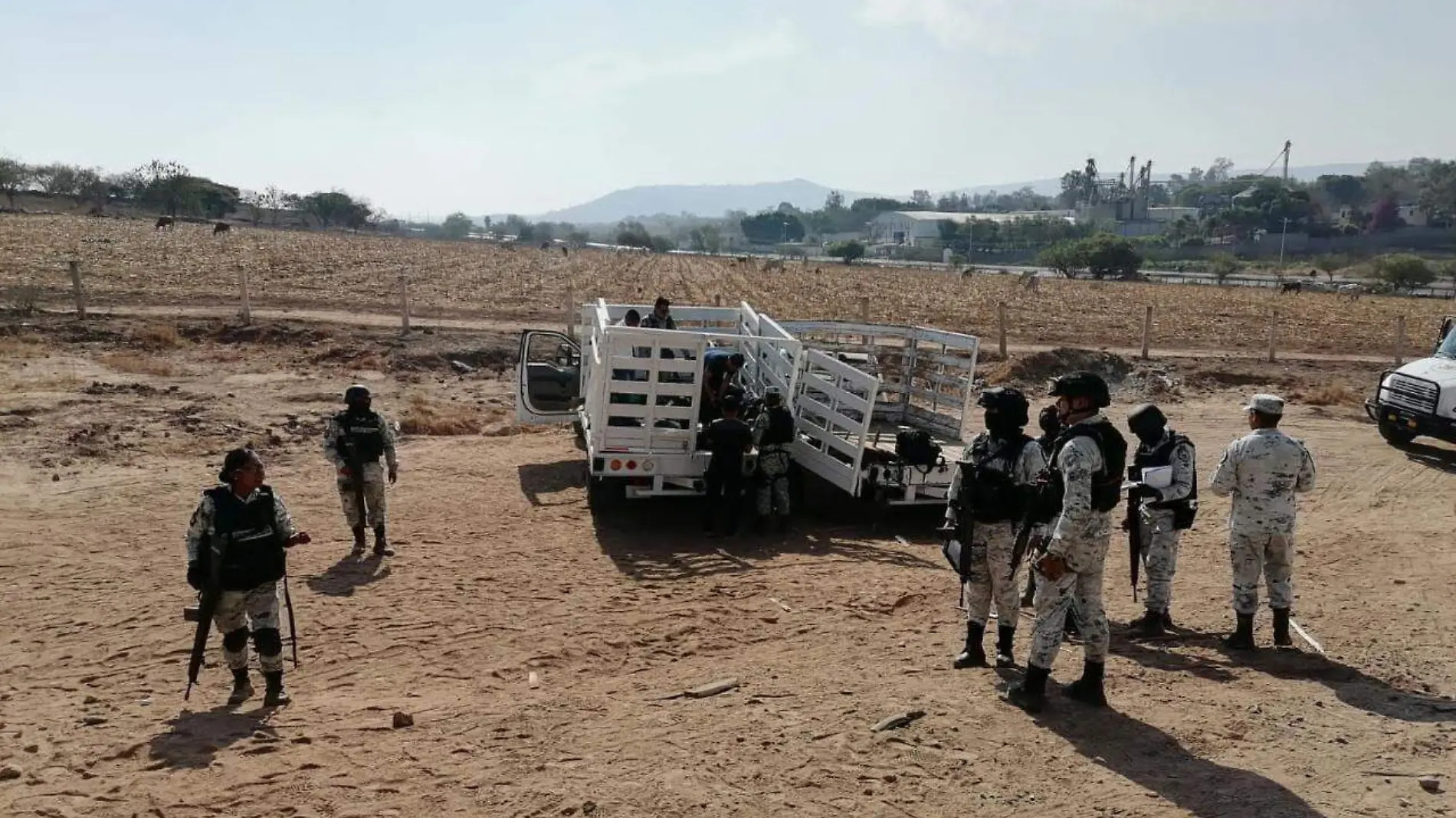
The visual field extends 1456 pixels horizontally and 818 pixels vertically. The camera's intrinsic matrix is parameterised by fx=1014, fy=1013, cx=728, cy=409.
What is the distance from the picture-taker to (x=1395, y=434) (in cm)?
1401

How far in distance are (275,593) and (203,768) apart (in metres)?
1.10

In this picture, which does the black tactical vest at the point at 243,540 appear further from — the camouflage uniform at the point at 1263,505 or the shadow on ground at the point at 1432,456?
the shadow on ground at the point at 1432,456

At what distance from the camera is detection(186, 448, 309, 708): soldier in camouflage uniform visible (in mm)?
5543

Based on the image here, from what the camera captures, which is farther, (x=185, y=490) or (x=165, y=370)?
(x=165, y=370)

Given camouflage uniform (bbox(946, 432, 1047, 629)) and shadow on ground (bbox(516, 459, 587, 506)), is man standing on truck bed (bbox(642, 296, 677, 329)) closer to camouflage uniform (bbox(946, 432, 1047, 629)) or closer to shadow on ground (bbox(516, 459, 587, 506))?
shadow on ground (bbox(516, 459, 587, 506))

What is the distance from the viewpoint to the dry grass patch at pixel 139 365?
650 inches

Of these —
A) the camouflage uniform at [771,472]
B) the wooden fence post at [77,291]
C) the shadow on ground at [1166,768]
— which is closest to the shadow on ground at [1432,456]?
the camouflage uniform at [771,472]

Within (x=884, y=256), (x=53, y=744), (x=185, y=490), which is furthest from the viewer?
(x=884, y=256)

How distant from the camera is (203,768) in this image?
4934 millimetres

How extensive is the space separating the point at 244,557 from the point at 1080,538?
4.47 metres

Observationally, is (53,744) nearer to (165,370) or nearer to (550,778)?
(550,778)

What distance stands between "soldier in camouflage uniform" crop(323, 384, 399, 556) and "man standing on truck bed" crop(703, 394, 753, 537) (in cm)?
283

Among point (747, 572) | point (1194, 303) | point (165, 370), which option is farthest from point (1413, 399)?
point (1194, 303)

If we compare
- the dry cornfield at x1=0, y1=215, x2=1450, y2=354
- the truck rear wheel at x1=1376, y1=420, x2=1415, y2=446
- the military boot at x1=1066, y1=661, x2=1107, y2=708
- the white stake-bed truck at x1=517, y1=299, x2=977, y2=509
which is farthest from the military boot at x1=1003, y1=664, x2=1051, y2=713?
the dry cornfield at x1=0, y1=215, x2=1450, y2=354
